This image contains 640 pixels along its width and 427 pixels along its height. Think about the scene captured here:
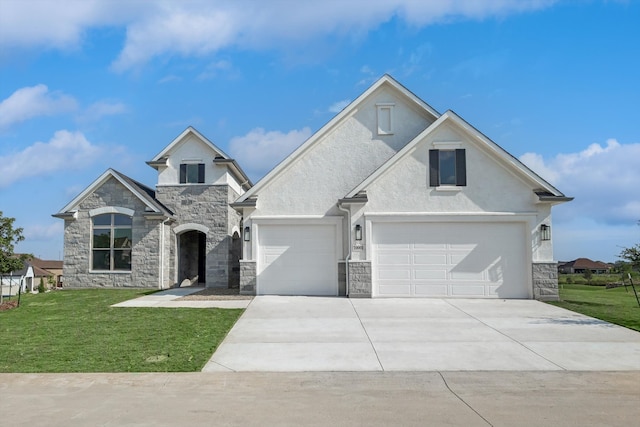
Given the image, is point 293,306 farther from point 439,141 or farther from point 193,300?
point 439,141

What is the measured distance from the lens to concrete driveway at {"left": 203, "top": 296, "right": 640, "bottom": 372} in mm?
7809

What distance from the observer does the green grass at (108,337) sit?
7641 mm

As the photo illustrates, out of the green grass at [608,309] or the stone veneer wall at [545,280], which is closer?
the green grass at [608,309]

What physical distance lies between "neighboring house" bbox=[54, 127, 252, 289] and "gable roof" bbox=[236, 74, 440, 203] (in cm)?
544

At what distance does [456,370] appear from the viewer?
7.45 metres

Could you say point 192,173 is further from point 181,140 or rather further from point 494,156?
point 494,156

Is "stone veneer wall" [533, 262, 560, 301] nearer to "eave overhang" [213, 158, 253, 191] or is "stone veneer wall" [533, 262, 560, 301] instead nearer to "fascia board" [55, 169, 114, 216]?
"eave overhang" [213, 158, 253, 191]

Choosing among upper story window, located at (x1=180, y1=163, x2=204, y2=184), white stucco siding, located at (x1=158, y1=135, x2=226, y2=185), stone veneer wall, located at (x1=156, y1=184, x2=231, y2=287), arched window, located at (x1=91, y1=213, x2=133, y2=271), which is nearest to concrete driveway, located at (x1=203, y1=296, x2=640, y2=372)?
stone veneer wall, located at (x1=156, y1=184, x2=231, y2=287)

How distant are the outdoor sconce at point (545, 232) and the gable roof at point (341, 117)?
18.0ft

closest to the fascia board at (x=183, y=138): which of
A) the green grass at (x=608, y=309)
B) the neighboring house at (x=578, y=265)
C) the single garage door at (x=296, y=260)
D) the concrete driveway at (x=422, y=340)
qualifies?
the single garage door at (x=296, y=260)

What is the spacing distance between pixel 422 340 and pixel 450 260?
634cm

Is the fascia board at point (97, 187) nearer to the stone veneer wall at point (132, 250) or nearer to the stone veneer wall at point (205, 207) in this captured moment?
the stone veneer wall at point (132, 250)

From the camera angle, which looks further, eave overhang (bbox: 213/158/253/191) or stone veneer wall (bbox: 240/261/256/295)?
eave overhang (bbox: 213/158/253/191)

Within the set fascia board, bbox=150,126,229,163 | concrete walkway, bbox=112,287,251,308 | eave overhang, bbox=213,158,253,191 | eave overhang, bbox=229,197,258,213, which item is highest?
fascia board, bbox=150,126,229,163
